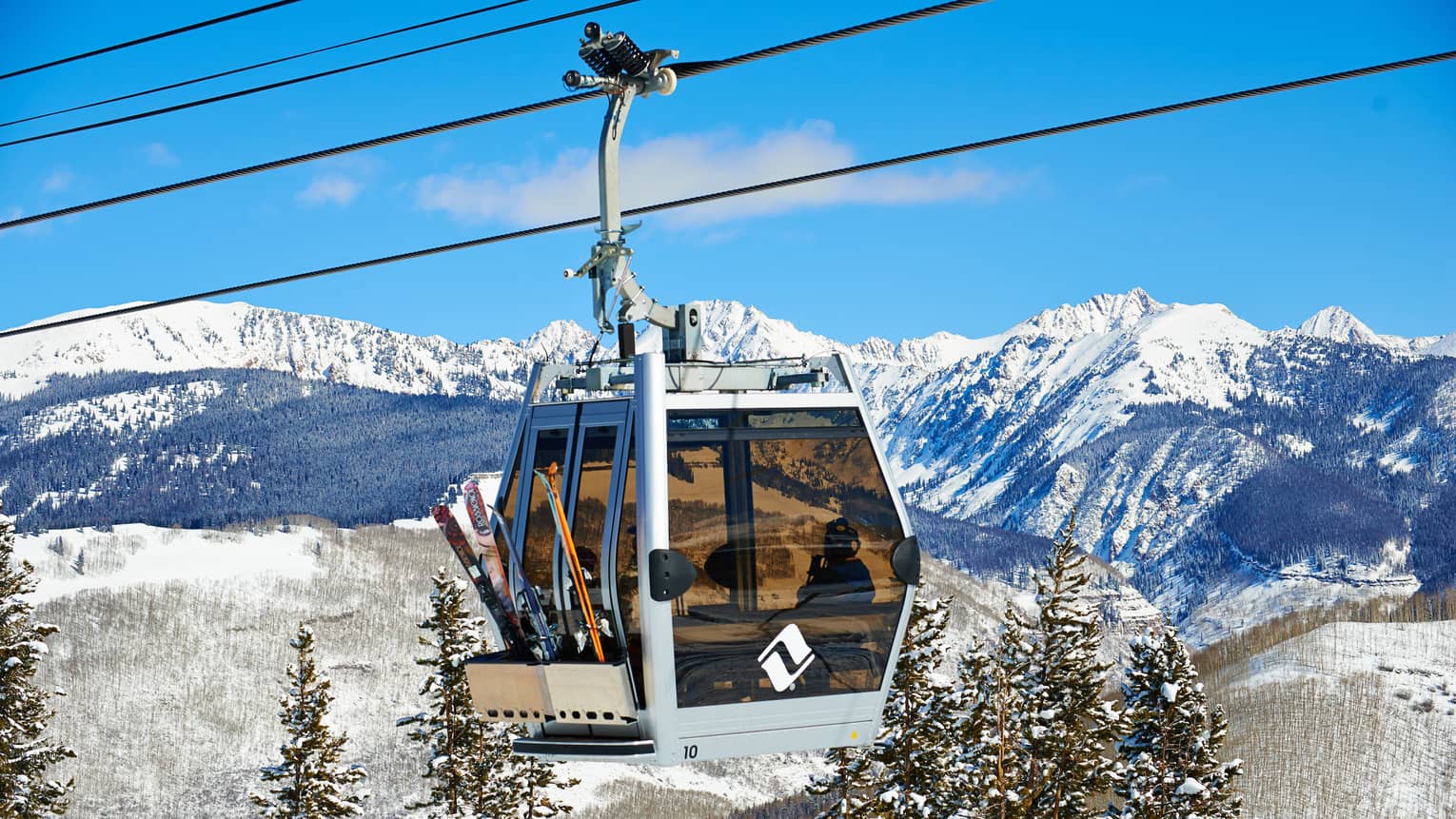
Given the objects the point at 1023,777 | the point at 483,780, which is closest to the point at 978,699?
the point at 1023,777

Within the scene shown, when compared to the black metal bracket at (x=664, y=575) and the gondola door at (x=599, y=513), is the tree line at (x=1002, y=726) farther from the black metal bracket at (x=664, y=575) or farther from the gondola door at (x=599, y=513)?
the black metal bracket at (x=664, y=575)

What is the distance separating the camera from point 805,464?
9852mm

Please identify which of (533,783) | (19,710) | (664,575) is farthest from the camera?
(533,783)

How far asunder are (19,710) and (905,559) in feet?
100

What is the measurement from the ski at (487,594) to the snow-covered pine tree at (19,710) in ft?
86.4

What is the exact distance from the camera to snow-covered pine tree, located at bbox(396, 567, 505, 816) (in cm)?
3703

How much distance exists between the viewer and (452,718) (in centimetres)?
3831

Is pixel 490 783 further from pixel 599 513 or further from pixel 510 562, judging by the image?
pixel 599 513

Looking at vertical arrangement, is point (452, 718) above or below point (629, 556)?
above

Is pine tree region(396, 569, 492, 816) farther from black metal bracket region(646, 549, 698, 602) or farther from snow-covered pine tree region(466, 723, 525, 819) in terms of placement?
black metal bracket region(646, 549, 698, 602)

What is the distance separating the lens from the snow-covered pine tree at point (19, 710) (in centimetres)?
3297

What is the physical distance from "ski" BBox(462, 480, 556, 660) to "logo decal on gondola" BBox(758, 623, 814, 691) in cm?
155

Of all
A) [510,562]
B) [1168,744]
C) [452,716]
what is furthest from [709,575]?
[1168,744]

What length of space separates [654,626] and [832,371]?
2.51m
